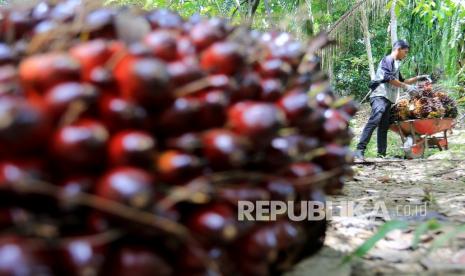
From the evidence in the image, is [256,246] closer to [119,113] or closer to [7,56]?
[119,113]

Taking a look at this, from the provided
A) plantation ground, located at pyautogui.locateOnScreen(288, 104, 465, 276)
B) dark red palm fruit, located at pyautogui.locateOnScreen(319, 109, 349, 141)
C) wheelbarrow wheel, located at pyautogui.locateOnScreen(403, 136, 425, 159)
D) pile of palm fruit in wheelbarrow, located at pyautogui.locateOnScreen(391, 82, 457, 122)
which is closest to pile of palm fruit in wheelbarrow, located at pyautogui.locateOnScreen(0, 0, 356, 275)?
dark red palm fruit, located at pyautogui.locateOnScreen(319, 109, 349, 141)

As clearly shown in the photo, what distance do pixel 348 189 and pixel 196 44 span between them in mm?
1629

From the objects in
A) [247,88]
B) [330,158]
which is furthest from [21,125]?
[330,158]

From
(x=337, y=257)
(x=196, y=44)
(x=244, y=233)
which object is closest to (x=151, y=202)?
(x=244, y=233)

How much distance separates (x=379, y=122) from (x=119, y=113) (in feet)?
17.1

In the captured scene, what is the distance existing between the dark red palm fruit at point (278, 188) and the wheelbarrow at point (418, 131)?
5032 millimetres

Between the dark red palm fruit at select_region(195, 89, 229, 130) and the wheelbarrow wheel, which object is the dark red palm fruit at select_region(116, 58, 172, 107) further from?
the wheelbarrow wheel

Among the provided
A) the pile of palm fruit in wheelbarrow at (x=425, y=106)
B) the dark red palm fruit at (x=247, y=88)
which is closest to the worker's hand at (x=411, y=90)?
the pile of palm fruit in wheelbarrow at (x=425, y=106)

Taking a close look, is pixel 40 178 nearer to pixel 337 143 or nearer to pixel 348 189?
pixel 337 143

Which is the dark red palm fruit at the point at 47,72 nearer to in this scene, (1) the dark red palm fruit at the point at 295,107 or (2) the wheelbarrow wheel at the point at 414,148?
(1) the dark red palm fruit at the point at 295,107

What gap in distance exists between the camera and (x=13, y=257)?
1.73 feet

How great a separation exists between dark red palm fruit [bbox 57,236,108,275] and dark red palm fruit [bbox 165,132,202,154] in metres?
0.16

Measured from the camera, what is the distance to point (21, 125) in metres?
0.54

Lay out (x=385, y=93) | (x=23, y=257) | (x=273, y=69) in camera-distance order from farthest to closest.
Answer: (x=385, y=93), (x=273, y=69), (x=23, y=257)
